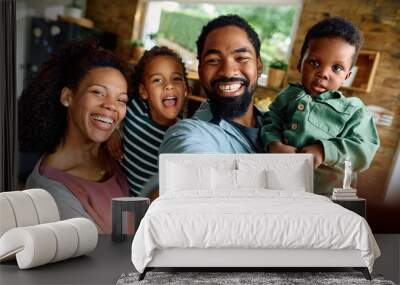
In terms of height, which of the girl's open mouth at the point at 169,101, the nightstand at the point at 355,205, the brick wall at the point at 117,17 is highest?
the brick wall at the point at 117,17

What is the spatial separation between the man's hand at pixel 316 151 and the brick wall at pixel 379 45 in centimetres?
49

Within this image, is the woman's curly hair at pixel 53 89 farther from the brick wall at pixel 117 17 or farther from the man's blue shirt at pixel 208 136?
the man's blue shirt at pixel 208 136

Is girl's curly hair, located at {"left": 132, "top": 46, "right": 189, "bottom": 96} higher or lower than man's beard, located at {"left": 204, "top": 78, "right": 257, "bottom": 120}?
higher

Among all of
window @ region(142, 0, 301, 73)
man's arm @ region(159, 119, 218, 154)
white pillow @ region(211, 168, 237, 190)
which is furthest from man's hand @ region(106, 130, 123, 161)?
white pillow @ region(211, 168, 237, 190)

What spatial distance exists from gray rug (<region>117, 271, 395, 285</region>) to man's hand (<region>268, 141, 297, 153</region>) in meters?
1.81

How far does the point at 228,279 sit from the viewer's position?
470 centimetres

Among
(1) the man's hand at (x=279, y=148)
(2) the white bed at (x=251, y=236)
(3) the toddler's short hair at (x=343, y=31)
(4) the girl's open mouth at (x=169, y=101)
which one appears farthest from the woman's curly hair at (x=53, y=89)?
(2) the white bed at (x=251, y=236)

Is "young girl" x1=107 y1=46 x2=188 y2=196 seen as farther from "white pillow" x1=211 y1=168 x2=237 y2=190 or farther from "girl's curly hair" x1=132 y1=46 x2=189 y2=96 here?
"white pillow" x1=211 y1=168 x2=237 y2=190

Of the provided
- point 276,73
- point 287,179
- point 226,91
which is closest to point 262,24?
point 276,73

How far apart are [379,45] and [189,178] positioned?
2306 mm

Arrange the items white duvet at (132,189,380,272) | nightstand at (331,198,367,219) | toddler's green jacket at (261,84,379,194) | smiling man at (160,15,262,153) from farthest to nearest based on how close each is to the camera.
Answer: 1. smiling man at (160,15,262,153)
2. toddler's green jacket at (261,84,379,194)
3. nightstand at (331,198,367,219)
4. white duvet at (132,189,380,272)

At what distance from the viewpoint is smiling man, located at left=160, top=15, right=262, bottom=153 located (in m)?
6.63

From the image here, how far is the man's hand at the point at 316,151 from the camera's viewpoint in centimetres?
654

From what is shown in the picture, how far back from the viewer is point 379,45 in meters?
6.57
